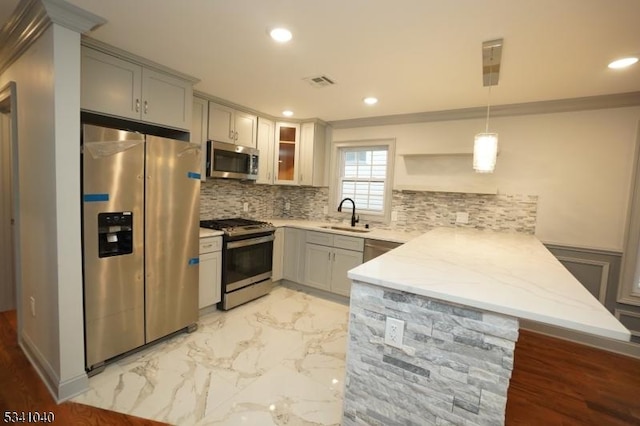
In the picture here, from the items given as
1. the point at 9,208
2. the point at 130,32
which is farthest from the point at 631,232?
the point at 9,208

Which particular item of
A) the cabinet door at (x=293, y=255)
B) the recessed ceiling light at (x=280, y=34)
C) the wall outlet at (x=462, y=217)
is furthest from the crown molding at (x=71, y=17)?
the wall outlet at (x=462, y=217)

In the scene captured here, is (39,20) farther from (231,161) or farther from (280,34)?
(231,161)

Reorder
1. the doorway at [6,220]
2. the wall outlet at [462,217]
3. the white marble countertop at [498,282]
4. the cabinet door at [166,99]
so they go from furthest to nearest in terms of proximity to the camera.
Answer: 1. the wall outlet at [462,217]
2. the doorway at [6,220]
3. the cabinet door at [166,99]
4. the white marble countertop at [498,282]

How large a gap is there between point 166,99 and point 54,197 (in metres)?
1.20

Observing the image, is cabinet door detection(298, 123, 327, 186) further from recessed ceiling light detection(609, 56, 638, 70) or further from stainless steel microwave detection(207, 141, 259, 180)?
recessed ceiling light detection(609, 56, 638, 70)

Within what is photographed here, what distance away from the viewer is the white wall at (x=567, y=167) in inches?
106

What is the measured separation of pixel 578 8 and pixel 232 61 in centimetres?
218

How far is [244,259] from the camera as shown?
10.7 feet

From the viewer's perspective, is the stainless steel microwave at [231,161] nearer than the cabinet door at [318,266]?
Yes

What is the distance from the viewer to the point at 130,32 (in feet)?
6.25

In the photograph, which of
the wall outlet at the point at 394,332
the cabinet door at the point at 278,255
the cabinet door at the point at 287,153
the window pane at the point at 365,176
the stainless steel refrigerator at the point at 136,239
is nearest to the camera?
the wall outlet at the point at 394,332

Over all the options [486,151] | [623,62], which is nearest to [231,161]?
[486,151]

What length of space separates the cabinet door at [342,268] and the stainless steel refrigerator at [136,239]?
5.31 ft

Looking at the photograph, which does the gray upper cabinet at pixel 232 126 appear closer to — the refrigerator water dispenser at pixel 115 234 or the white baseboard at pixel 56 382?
the refrigerator water dispenser at pixel 115 234
